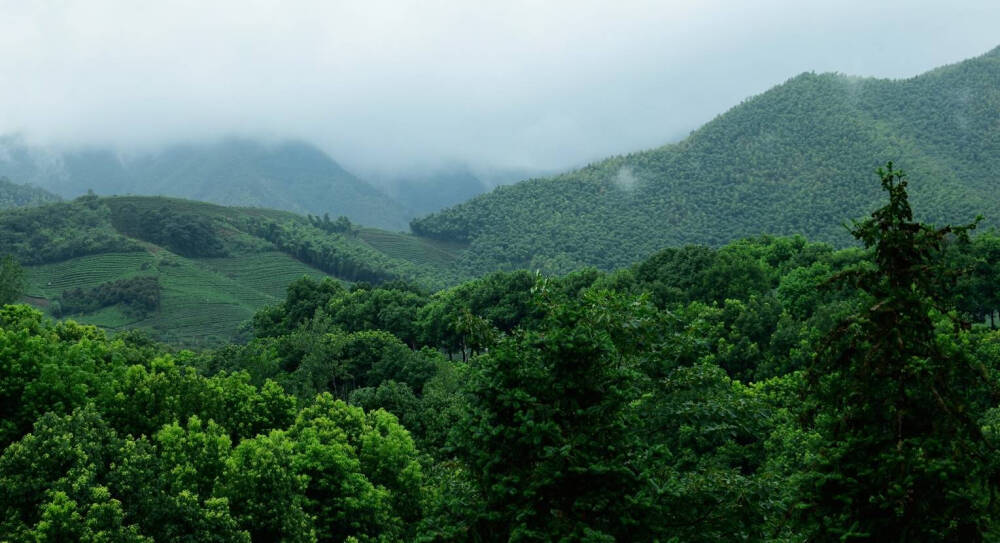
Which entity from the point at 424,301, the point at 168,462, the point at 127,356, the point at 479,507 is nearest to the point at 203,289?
the point at 424,301

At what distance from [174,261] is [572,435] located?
14173cm

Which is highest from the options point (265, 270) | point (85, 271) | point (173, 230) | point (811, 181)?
point (173, 230)

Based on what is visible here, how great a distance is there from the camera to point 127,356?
43625mm

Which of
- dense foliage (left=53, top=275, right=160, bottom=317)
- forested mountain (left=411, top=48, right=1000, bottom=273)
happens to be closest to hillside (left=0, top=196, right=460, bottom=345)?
dense foliage (left=53, top=275, right=160, bottom=317)

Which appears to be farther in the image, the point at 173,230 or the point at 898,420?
the point at 173,230

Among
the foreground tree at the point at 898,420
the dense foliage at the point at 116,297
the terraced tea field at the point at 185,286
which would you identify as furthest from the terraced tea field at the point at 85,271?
the foreground tree at the point at 898,420

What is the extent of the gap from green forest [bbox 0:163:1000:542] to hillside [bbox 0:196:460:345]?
270 ft

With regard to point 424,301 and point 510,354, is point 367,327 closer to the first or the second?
point 424,301

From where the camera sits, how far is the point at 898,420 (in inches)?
540

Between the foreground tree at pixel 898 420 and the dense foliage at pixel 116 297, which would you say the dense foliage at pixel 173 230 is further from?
the foreground tree at pixel 898 420

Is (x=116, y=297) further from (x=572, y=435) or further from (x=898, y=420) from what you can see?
(x=898, y=420)

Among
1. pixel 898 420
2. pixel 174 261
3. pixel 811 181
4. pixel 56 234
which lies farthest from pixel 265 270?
pixel 898 420

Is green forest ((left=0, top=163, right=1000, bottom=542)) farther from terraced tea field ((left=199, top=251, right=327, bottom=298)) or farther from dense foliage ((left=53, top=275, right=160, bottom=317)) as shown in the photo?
terraced tea field ((left=199, top=251, right=327, bottom=298))

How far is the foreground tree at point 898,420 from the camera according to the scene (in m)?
13.2
